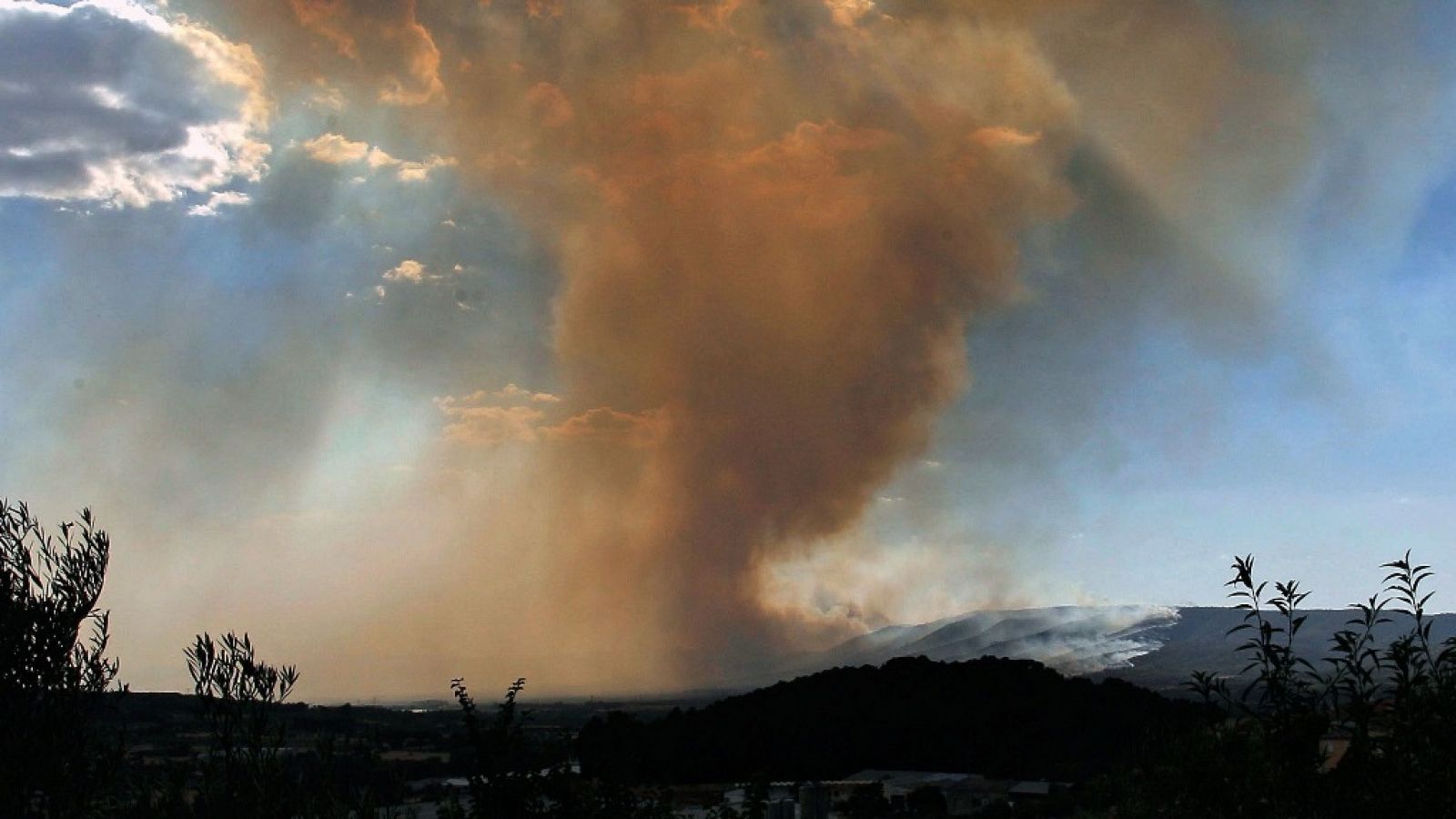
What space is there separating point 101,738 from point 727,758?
59230 mm

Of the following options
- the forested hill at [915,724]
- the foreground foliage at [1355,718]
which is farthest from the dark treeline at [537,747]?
the forested hill at [915,724]

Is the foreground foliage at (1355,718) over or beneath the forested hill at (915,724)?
over

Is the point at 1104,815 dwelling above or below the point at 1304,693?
below

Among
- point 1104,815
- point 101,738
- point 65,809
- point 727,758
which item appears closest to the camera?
point 65,809

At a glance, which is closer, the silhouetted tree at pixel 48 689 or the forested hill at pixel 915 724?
the silhouetted tree at pixel 48 689

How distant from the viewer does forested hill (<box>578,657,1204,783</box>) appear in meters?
76.5

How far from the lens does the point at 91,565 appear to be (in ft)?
57.5

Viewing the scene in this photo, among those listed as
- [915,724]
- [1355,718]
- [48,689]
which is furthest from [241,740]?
[915,724]

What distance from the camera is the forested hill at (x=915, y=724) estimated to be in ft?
251

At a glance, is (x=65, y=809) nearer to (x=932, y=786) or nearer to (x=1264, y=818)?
(x=1264, y=818)

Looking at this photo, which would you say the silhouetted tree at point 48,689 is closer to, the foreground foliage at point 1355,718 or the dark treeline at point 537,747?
the dark treeline at point 537,747

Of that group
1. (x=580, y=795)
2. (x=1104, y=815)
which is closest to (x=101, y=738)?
(x=580, y=795)

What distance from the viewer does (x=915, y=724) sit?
96.0 meters

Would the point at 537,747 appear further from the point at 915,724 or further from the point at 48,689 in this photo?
the point at 915,724
